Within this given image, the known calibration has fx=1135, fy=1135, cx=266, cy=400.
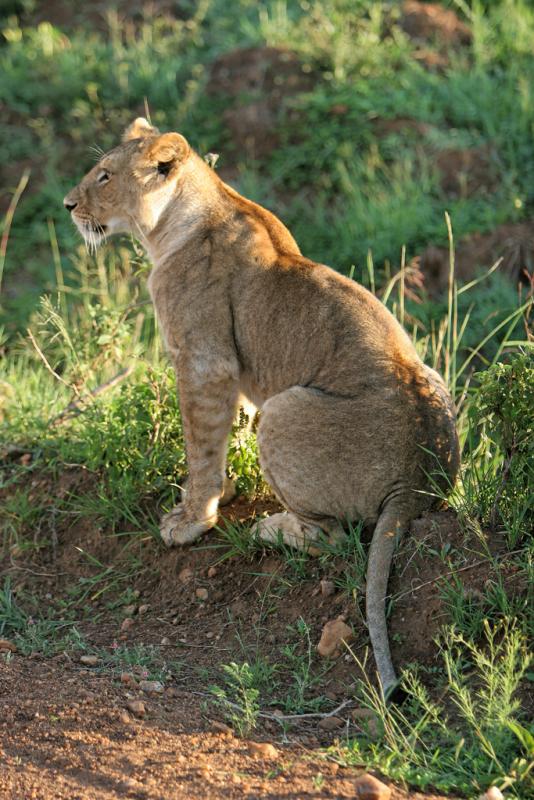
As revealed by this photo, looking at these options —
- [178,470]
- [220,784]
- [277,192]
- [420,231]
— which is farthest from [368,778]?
[277,192]

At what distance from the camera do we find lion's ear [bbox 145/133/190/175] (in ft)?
17.5

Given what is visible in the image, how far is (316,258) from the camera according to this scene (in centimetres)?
908

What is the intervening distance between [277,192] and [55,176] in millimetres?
2150

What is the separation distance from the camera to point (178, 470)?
566 centimetres

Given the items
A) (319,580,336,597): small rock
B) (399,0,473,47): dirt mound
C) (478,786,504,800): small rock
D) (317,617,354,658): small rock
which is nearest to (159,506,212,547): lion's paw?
(319,580,336,597): small rock

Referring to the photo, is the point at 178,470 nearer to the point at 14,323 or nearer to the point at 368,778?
the point at 368,778

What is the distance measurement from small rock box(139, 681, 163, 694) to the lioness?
2.73ft

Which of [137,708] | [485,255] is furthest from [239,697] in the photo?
[485,255]

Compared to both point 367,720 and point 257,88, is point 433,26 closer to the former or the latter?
point 257,88

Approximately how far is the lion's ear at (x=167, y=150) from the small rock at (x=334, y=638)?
231 cm

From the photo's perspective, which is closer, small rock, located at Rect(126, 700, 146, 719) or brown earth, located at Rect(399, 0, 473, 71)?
small rock, located at Rect(126, 700, 146, 719)

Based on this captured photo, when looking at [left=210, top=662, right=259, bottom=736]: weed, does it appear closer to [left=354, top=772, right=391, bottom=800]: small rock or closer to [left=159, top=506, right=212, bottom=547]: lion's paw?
[left=354, top=772, right=391, bottom=800]: small rock

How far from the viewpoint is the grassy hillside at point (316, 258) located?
14.0ft

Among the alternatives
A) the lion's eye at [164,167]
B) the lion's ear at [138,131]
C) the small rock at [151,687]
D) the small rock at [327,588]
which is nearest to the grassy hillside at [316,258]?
the small rock at [327,588]
